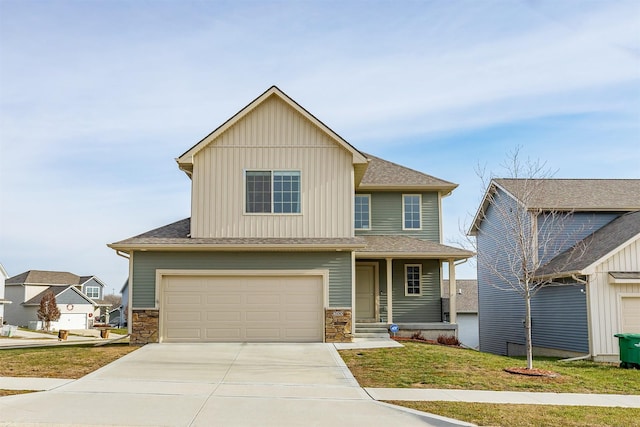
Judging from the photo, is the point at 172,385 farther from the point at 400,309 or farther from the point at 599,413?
the point at 400,309

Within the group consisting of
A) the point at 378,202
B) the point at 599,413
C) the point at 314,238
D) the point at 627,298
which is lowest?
the point at 599,413

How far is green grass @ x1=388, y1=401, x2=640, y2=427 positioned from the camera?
389 inches

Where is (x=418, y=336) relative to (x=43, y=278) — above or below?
below

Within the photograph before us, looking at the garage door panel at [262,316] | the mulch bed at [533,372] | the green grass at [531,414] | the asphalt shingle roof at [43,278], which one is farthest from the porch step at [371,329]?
the asphalt shingle roof at [43,278]

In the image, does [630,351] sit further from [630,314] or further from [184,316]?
[184,316]

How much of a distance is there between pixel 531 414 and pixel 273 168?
12.0 meters

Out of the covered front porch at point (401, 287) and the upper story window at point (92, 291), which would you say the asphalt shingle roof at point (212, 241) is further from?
the upper story window at point (92, 291)

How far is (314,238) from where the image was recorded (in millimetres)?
19922

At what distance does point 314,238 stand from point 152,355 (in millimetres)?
6156

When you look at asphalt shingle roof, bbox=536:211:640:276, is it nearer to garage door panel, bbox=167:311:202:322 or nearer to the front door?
the front door

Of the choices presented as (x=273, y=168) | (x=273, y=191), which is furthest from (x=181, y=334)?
(x=273, y=168)

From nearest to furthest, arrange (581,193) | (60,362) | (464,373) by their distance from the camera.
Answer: (464,373), (60,362), (581,193)

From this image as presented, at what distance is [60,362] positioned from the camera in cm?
1501

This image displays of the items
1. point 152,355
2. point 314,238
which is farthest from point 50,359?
point 314,238
